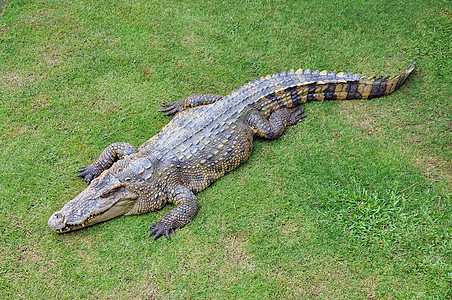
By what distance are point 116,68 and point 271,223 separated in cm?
392

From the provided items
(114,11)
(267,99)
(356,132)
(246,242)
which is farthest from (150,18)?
(246,242)

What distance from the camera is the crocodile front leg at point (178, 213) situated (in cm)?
454

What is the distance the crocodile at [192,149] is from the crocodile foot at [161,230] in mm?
12

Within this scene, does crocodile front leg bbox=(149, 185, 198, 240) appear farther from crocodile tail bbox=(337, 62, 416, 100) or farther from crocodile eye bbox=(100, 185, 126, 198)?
crocodile tail bbox=(337, 62, 416, 100)

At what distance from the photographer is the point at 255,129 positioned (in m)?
5.45

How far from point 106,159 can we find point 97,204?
80 cm

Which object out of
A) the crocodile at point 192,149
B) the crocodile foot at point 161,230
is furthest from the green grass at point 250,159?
the crocodile at point 192,149

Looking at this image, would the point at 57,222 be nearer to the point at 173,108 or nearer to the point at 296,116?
the point at 173,108

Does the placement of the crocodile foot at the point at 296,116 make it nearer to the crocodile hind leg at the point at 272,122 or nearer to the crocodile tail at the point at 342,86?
the crocodile hind leg at the point at 272,122

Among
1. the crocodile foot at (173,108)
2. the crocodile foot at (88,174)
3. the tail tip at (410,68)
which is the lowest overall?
the crocodile foot at (88,174)

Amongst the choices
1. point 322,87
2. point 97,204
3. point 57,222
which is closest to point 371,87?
point 322,87

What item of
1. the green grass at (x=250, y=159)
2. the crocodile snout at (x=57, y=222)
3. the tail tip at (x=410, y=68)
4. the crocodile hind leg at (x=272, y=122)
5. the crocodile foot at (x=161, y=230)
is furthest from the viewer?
the tail tip at (x=410, y=68)

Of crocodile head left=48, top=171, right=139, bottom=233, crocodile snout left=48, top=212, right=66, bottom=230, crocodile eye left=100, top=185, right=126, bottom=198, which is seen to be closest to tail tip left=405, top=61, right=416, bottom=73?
crocodile head left=48, top=171, right=139, bottom=233

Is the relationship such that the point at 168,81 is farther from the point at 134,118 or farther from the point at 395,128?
the point at 395,128
